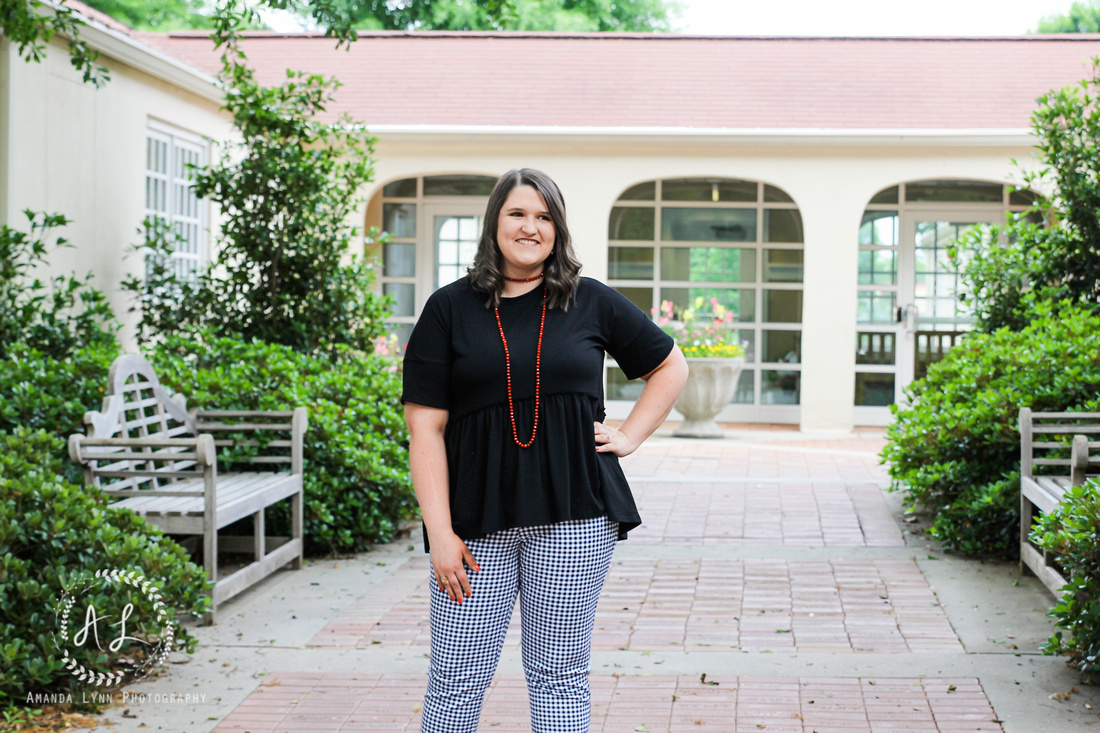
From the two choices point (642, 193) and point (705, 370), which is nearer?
point (705, 370)

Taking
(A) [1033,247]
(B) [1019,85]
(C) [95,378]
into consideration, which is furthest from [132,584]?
(B) [1019,85]

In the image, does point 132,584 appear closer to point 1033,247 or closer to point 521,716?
point 521,716

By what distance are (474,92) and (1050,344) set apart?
9069 millimetres

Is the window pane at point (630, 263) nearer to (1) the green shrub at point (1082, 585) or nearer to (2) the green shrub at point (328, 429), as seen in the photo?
(2) the green shrub at point (328, 429)

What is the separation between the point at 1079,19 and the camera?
27.7 m

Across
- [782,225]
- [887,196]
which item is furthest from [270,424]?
[887,196]

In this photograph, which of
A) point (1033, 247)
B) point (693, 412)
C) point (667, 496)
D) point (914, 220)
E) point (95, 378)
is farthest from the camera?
point (914, 220)

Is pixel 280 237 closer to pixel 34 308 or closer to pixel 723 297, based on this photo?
pixel 34 308

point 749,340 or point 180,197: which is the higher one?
point 180,197

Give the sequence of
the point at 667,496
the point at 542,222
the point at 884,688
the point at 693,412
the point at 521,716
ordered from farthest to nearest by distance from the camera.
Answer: the point at 693,412, the point at 667,496, the point at 884,688, the point at 521,716, the point at 542,222

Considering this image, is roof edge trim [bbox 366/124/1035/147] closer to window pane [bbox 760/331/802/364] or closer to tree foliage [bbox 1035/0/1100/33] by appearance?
window pane [bbox 760/331/802/364]

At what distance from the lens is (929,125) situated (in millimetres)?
12719

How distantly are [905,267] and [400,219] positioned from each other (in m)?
6.30

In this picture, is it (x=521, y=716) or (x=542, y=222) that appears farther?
(x=521, y=716)
